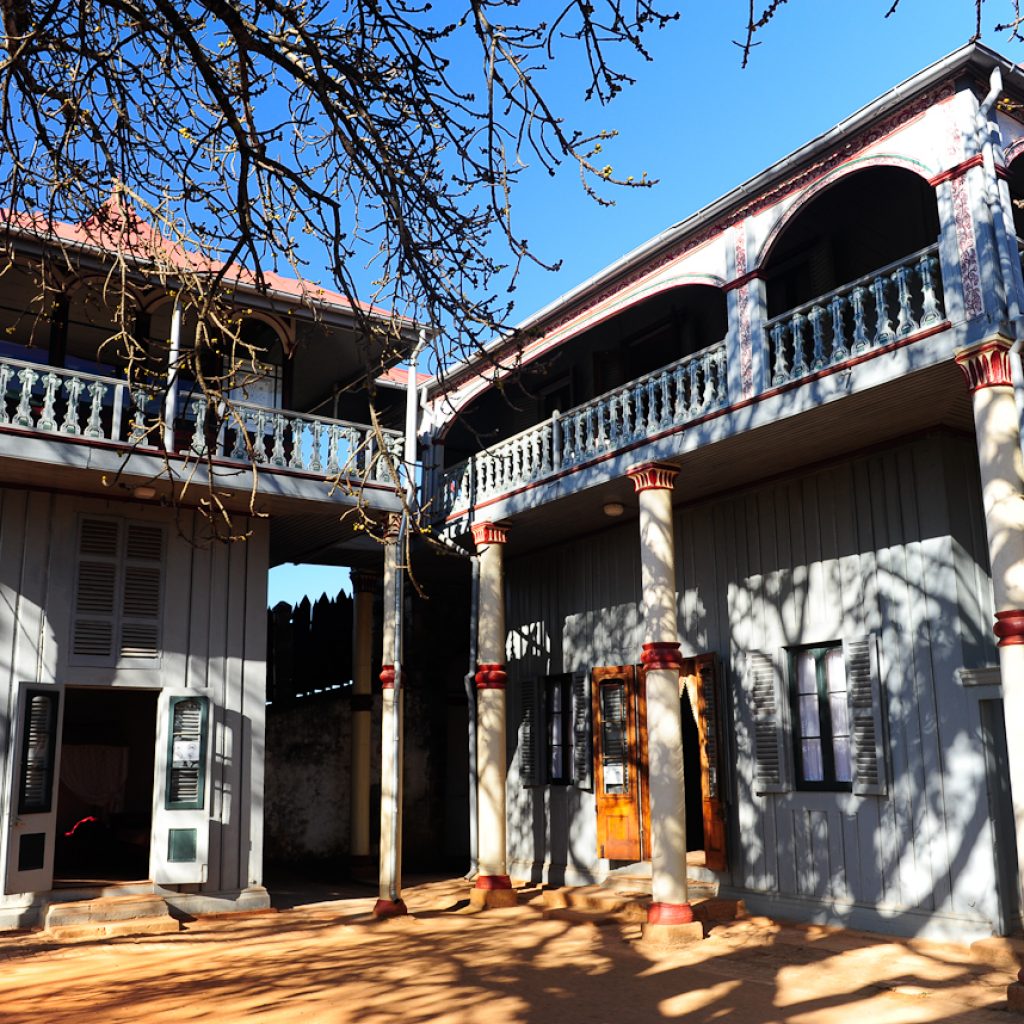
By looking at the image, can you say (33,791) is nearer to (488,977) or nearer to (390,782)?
(390,782)

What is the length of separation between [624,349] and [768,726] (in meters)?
5.53

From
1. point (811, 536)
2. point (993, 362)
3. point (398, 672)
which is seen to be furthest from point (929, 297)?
point (398, 672)

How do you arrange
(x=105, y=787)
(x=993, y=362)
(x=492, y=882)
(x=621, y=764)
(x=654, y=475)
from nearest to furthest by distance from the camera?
(x=993, y=362) < (x=654, y=475) < (x=492, y=882) < (x=621, y=764) < (x=105, y=787)

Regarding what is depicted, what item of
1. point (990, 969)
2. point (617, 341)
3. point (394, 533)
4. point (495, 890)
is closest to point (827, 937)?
point (990, 969)

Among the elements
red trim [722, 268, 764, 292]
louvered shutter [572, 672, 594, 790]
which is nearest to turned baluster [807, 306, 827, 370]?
red trim [722, 268, 764, 292]

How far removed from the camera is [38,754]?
1099cm

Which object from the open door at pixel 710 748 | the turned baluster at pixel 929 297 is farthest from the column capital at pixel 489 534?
the turned baluster at pixel 929 297

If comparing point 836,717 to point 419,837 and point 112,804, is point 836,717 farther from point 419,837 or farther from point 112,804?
point 112,804

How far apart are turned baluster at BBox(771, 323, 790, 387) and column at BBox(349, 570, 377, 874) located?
8.45 meters

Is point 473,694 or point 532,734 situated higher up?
point 473,694

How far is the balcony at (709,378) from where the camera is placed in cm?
888

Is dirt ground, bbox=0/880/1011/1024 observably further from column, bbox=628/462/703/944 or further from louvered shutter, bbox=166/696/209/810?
louvered shutter, bbox=166/696/209/810

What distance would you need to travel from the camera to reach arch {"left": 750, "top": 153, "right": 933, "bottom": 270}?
8.89m

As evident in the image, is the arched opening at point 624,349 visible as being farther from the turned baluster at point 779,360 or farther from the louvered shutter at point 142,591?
the louvered shutter at point 142,591
